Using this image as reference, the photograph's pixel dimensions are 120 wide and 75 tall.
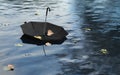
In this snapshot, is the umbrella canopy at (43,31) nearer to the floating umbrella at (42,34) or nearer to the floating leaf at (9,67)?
the floating umbrella at (42,34)

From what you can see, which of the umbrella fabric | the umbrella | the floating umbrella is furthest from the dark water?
the umbrella

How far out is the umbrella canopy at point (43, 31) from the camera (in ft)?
56.5

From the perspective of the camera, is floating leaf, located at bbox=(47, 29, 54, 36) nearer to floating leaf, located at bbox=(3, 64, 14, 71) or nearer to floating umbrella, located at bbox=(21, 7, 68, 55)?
floating umbrella, located at bbox=(21, 7, 68, 55)

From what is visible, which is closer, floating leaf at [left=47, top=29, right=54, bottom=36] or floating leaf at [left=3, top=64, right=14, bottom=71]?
floating leaf at [left=3, top=64, right=14, bottom=71]

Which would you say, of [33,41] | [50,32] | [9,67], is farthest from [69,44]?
[9,67]

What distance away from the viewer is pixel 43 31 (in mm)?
17578

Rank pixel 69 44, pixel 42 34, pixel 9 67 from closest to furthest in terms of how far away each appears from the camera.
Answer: pixel 9 67, pixel 69 44, pixel 42 34

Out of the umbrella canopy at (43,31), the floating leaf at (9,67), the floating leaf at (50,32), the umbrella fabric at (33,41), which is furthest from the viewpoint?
the floating leaf at (50,32)

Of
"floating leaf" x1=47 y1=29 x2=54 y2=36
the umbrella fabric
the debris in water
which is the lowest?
the debris in water

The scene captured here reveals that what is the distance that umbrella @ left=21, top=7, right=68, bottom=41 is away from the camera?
678 inches

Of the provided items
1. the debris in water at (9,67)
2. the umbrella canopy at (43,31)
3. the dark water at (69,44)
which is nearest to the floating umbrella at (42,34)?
the umbrella canopy at (43,31)

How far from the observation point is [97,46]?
16906 millimetres

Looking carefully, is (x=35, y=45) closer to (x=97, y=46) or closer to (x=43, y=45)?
(x=43, y=45)

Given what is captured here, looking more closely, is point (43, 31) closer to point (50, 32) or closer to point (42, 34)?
point (42, 34)
